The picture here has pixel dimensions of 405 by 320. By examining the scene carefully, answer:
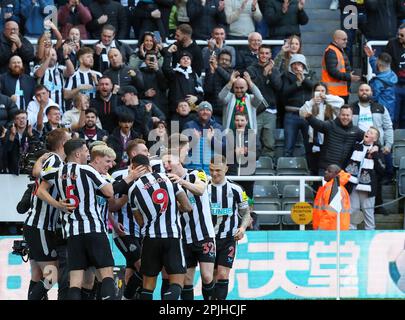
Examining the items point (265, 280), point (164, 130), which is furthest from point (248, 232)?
point (164, 130)

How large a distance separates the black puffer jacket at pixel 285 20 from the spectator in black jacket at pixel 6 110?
191 inches

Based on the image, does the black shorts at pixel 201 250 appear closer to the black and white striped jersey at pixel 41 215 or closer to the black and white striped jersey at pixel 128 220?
the black and white striped jersey at pixel 128 220

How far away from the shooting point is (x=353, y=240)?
18484 millimetres

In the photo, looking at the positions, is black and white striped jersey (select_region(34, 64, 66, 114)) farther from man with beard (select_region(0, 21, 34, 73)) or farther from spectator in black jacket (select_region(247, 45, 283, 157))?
spectator in black jacket (select_region(247, 45, 283, 157))

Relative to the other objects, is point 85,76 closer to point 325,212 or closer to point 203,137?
point 203,137

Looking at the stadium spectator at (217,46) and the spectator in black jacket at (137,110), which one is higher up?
the stadium spectator at (217,46)

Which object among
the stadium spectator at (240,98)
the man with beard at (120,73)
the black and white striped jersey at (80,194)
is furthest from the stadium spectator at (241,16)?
the black and white striped jersey at (80,194)

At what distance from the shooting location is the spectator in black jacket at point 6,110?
1919cm

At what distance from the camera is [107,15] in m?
21.4

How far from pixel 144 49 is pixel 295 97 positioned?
8.15 feet
